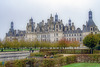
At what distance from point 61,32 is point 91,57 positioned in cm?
5963

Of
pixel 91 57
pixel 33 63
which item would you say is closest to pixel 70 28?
pixel 91 57

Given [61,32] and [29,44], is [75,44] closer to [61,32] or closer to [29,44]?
[29,44]

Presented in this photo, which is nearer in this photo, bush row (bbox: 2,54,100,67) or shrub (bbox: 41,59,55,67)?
bush row (bbox: 2,54,100,67)

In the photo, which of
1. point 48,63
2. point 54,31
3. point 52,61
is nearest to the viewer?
point 48,63

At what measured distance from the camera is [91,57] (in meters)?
22.3

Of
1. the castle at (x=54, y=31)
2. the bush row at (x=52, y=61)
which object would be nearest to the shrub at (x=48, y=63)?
the bush row at (x=52, y=61)

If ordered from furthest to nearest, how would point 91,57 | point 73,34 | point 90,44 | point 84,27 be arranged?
point 73,34
point 84,27
point 90,44
point 91,57

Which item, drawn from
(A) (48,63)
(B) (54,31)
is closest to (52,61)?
(A) (48,63)

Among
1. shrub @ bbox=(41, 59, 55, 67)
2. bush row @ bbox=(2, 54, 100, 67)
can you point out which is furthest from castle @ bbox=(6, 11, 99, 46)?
shrub @ bbox=(41, 59, 55, 67)

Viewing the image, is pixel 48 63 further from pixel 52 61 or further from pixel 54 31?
pixel 54 31

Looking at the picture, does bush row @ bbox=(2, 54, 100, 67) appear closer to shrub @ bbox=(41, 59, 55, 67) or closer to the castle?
shrub @ bbox=(41, 59, 55, 67)

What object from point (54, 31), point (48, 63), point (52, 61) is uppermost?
point (54, 31)

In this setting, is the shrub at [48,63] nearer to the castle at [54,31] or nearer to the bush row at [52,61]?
the bush row at [52,61]

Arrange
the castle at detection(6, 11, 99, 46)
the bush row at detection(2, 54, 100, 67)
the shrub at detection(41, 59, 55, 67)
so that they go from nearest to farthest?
the bush row at detection(2, 54, 100, 67)
the shrub at detection(41, 59, 55, 67)
the castle at detection(6, 11, 99, 46)
